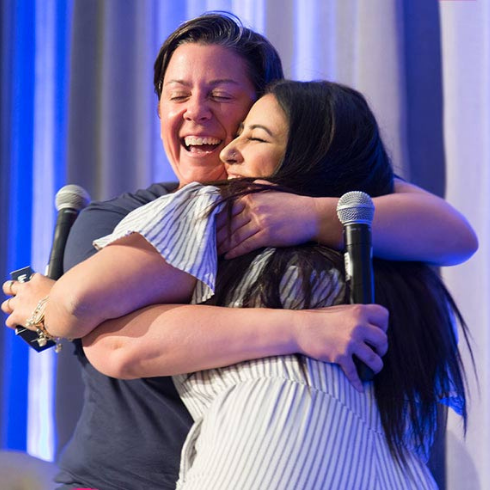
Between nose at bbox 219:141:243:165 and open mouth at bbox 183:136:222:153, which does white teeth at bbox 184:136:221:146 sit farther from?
nose at bbox 219:141:243:165

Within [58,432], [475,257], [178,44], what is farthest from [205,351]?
[58,432]

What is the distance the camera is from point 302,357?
3.58 feet

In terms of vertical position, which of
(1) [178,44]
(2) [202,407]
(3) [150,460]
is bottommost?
(3) [150,460]

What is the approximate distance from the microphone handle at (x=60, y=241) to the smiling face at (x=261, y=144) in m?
0.39

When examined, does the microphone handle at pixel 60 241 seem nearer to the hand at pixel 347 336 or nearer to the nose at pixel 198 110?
the nose at pixel 198 110

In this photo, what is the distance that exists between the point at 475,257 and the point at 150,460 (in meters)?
1.17

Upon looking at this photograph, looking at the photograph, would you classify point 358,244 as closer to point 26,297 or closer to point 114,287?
point 114,287

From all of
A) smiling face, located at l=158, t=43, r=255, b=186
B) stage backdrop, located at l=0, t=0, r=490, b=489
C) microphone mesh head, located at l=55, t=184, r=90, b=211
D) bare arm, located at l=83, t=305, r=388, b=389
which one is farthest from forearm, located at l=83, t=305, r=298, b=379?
stage backdrop, located at l=0, t=0, r=490, b=489

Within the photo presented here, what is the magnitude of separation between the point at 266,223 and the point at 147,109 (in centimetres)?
160

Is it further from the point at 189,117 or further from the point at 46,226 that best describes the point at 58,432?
the point at 189,117

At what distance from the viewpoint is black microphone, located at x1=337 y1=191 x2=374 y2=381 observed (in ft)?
3.49

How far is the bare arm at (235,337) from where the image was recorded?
1081 mm

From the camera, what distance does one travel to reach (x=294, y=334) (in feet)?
3.55

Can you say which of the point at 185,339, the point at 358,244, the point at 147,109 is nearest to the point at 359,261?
the point at 358,244
